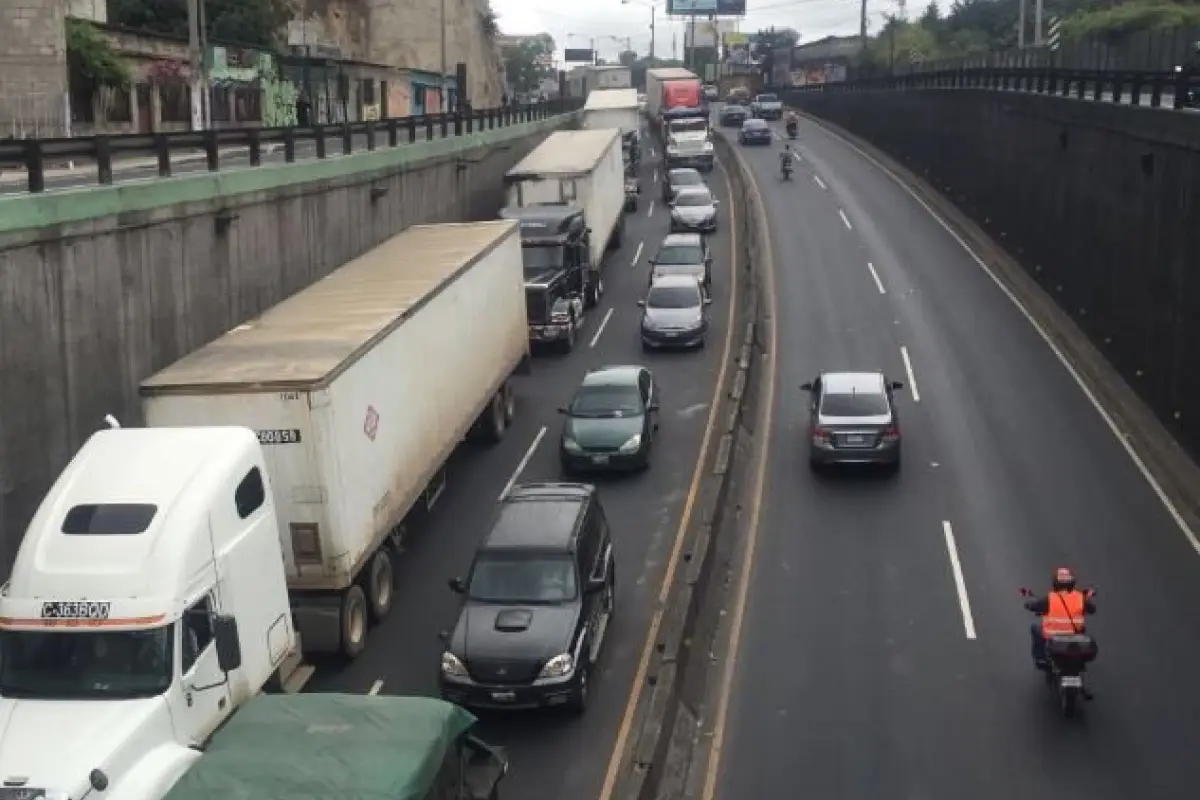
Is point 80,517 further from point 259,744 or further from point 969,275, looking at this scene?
point 969,275

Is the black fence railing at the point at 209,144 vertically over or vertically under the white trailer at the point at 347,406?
over

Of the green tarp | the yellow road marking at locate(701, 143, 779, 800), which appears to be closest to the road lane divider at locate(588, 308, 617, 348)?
the yellow road marking at locate(701, 143, 779, 800)

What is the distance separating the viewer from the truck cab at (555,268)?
3450cm

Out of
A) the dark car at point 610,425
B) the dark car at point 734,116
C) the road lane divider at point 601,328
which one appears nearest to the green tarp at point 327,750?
the dark car at point 610,425

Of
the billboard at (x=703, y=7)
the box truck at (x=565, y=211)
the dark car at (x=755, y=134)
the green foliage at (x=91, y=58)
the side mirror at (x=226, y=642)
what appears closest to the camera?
the side mirror at (x=226, y=642)

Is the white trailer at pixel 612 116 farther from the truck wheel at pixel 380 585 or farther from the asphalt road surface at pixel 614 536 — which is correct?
the truck wheel at pixel 380 585

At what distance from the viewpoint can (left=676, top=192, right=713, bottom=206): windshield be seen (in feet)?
170

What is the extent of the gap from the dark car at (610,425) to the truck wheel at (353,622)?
7.27 m

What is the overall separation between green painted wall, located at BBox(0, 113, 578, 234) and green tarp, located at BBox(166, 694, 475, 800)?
8282mm

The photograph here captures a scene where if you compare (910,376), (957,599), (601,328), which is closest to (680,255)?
(601,328)

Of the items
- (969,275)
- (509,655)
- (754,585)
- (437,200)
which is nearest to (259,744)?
(509,655)

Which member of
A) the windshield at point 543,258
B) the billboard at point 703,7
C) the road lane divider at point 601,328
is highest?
the billboard at point 703,7

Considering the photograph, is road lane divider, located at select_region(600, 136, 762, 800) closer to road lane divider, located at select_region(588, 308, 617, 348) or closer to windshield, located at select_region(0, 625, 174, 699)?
road lane divider, located at select_region(588, 308, 617, 348)

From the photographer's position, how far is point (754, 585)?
20.5 m
